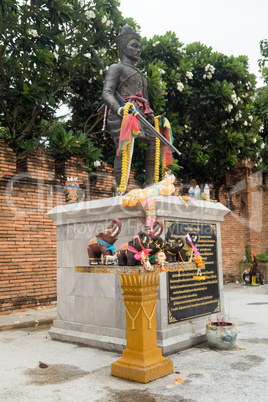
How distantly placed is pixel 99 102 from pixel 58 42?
8.40 ft

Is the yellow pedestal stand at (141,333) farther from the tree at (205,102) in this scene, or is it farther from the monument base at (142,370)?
the tree at (205,102)

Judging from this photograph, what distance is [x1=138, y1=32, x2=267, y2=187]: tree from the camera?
1173 cm

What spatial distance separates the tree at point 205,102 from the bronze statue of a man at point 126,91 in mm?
5511

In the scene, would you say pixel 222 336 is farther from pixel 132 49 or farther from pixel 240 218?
pixel 240 218

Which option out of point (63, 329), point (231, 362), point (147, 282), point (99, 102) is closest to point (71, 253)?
point (63, 329)

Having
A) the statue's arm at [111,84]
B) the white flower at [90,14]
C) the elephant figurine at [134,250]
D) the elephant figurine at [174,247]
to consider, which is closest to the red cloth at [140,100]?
the statue's arm at [111,84]

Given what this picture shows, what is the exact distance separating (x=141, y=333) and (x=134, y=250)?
2.60 feet

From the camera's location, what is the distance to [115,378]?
3.70 meters

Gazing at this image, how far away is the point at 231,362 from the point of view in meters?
4.11

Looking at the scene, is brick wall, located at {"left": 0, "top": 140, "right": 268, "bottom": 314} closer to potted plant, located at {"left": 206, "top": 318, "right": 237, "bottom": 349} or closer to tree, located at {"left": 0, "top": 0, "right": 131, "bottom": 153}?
tree, located at {"left": 0, "top": 0, "right": 131, "bottom": 153}

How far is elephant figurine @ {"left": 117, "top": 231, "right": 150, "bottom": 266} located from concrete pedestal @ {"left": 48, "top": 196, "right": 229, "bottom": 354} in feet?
2.80

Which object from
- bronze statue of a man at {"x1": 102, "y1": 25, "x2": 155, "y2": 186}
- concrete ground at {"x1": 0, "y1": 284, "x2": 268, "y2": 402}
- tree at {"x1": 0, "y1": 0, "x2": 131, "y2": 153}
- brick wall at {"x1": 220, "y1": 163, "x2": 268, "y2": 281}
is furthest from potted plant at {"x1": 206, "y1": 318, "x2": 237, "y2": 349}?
brick wall at {"x1": 220, "y1": 163, "x2": 268, "y2": 281}

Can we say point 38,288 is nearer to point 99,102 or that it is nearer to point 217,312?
point 217,312

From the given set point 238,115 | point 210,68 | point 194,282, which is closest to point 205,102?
point 210,68
